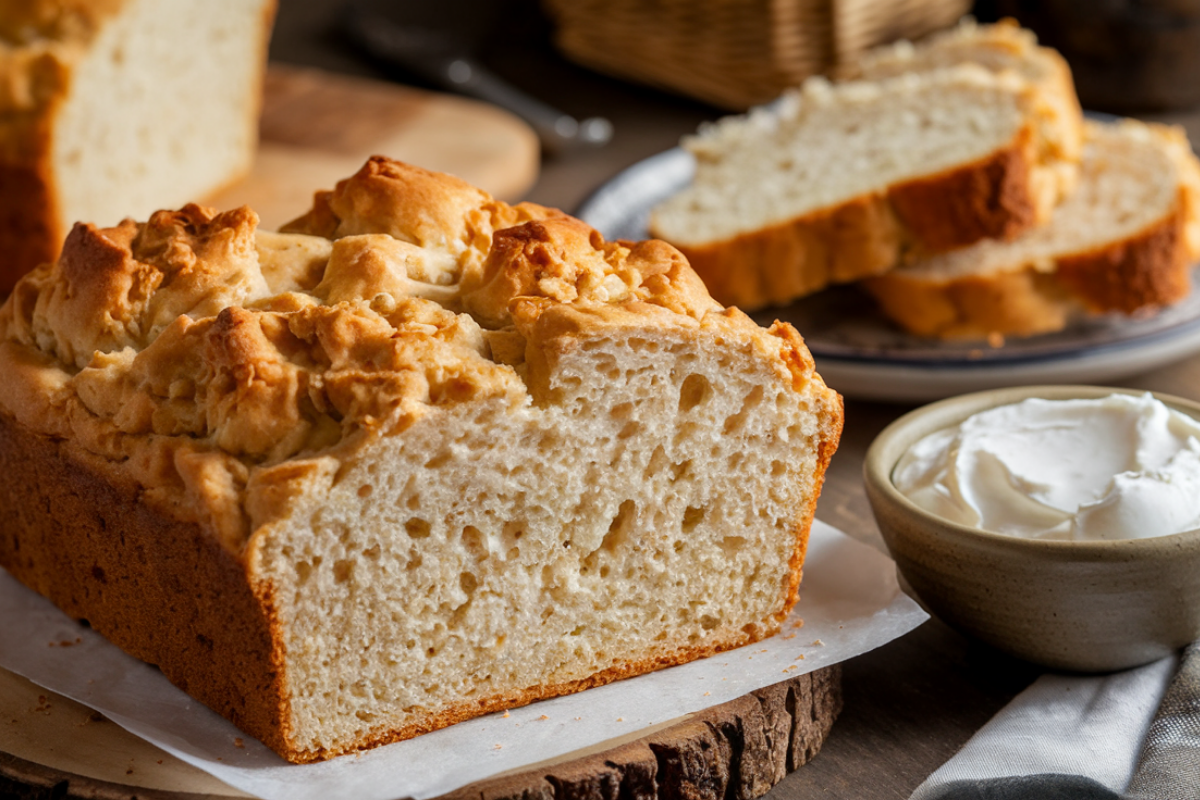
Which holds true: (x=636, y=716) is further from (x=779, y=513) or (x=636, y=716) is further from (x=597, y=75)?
(x=597, y=75)

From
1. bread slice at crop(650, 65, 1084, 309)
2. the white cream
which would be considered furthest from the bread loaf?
the white cream

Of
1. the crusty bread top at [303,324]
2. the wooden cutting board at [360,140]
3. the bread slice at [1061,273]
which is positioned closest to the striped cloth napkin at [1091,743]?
the crusty bread top at [303,324]

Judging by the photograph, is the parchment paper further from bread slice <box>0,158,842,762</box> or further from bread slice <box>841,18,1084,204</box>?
bread slice <box>841,18,1084,204</box>

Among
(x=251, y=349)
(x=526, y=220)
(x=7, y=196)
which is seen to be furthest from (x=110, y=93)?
(x=251, y=349)

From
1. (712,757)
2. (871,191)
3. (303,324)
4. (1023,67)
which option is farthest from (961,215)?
(303,324)

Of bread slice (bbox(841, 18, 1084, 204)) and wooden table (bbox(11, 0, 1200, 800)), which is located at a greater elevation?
bread slice (bbox(841, 18, 1084, 204))

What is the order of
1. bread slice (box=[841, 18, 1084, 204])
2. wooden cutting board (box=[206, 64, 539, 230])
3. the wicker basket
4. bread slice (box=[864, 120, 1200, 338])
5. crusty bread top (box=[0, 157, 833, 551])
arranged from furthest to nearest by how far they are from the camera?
1. the wicker basket
2. wooden cutting board (box=[206, 64, 539, 230])
3. bread slice (box=[841, 18, 1084, 204])
4. bread slice (box=[864, 120, 1200, 338])
5. crusty bread top (box=[0, 157, 833, 551])

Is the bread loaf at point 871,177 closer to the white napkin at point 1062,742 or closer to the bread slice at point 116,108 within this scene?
the white napkin at point 1062,742

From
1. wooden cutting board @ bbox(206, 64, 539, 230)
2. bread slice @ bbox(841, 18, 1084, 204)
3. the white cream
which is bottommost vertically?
wooden cutting board @ bbox(206, 64, 539, 230)
